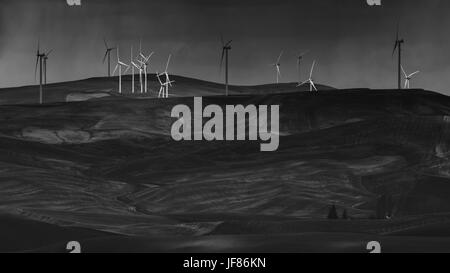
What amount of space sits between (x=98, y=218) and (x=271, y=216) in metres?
6.73

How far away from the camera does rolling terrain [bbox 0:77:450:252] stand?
2487 centimetres

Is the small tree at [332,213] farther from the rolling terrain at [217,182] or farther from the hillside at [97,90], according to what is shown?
the hillside at [97,90]

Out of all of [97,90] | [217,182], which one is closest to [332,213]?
[217,182]

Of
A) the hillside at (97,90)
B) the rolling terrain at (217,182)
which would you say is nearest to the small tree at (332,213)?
the rolling terrain at (217,182)

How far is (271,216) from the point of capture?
104ft

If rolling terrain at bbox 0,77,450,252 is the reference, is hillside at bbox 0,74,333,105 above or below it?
above

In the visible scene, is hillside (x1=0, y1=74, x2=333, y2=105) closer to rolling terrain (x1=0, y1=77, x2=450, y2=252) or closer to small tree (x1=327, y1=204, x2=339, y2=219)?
rolling terrain (x1=0, y1=77, x2=450, y2=252)

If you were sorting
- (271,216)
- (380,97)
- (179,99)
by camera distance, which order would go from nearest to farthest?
(271,216)
(179,99)
(380,97)

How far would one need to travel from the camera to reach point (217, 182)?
32750 mm

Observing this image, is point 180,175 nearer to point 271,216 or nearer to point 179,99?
point 271,216

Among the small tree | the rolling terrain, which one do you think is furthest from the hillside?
the small tree

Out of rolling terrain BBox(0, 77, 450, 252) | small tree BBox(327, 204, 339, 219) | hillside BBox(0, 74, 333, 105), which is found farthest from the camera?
hillside BBox(0, 74, 333, 105)

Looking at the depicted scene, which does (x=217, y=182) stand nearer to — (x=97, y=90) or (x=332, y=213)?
(x=332, y=213)
